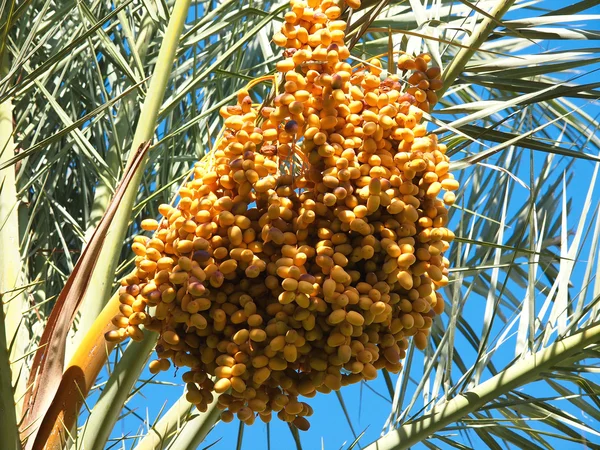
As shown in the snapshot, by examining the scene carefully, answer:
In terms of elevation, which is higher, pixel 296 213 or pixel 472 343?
pixel 472 343

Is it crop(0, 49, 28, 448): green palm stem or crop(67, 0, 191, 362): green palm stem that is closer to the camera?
crop(0, 49, 28, 448): green palm stem

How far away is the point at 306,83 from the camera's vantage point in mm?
1388

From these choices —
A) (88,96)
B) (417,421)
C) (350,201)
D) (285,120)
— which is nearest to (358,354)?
(350,201)

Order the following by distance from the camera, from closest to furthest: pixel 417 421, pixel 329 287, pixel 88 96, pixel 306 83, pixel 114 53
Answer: pixel 329 287 < pixel 306 83 < pixel 417 421 < pixel 114 53 < pixel 88 96

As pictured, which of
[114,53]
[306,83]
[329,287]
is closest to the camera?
[329,287]

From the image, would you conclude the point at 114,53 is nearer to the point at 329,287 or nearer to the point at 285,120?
the point at 285,120

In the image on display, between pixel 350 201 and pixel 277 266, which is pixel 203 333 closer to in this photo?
pixel 277 266

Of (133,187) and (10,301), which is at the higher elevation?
(133,187)

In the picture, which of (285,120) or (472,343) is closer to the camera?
(285,120)

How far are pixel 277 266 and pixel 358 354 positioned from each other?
19 cm

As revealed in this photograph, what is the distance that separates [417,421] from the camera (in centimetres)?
187

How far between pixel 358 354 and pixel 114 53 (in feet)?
3.67

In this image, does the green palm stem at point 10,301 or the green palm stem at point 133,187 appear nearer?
the green palm stem at point 10,301

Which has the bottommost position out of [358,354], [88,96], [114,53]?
[358,354]
